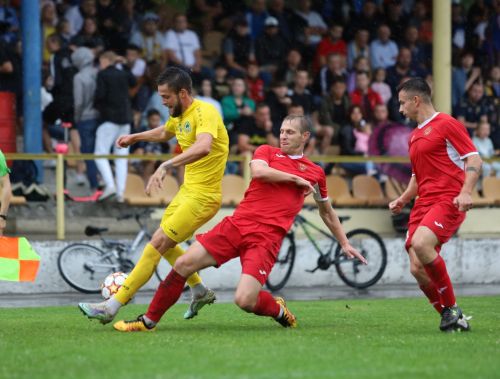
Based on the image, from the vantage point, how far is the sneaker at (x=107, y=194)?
58.6ft

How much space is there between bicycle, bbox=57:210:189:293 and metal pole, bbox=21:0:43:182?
5.67ft

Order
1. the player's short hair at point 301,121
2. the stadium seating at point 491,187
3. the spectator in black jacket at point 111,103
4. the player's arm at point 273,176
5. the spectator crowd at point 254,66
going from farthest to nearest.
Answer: the stadium seating at point 491,187 → the spectator crowd at point 254,66 → the spectator in black jacket at point 111,103 → the player's short hair at point 301,121 → the player's arm at point 273,176

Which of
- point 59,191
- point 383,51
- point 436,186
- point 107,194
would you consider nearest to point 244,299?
point 436,186

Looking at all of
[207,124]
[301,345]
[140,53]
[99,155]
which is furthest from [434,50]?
[301,345]

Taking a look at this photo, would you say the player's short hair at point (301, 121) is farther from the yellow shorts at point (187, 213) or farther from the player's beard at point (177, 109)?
the yellow shorts at point (187, 213)

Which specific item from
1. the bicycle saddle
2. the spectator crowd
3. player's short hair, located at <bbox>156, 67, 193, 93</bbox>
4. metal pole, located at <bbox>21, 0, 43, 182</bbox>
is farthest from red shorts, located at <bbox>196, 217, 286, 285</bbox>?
metal pole, located at <bbox>21, 0, 43, 182</bbox>

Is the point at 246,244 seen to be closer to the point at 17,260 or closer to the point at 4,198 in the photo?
the point at 17,260

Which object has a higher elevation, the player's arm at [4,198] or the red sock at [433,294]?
the player's arm at [4,198]

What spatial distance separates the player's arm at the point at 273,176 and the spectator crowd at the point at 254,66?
7495 millimetres

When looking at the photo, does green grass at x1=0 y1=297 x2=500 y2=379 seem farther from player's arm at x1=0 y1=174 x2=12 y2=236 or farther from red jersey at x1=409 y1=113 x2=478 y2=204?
red jersey at x1=409 y1=113 x2=478 y2=204

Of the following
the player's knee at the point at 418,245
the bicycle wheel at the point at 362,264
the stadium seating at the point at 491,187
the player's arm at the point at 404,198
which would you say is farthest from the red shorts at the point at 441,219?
the stadium seating at the point at 491,187

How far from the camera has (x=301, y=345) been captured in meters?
9.52

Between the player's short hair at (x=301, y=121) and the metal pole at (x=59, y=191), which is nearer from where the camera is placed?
the player's short hair at (x=301, y=121)

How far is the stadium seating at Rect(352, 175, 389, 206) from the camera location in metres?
19.4
